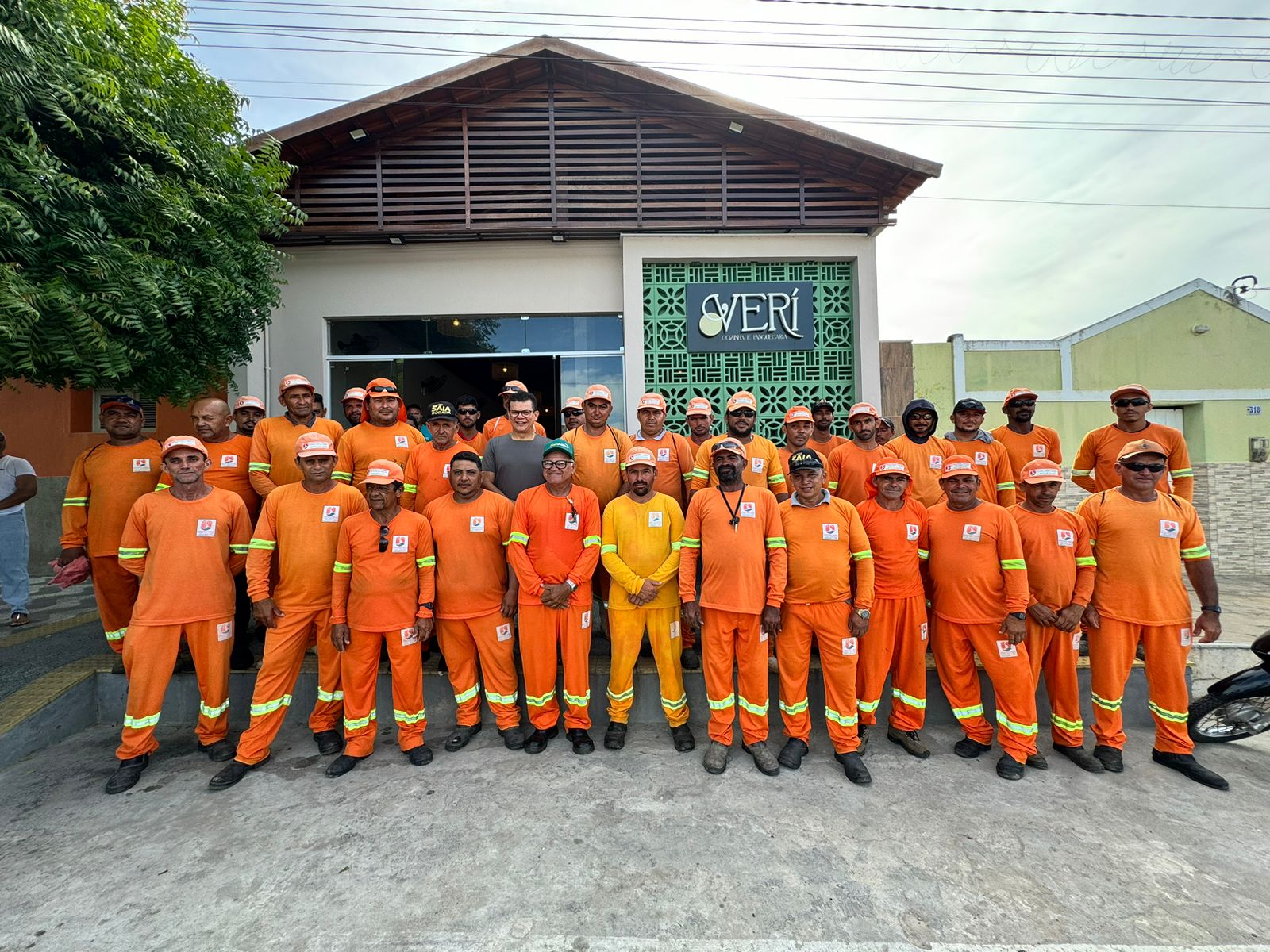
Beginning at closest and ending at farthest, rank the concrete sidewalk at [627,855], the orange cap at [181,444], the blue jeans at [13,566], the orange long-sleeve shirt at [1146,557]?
the concrete sidewalk at [627,855], the orange long-sleeve shirt at [1146,557], the orange cap at [181,444], the blue jeans at [13,566]

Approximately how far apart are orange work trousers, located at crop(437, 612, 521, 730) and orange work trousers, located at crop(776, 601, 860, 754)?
2.03 m

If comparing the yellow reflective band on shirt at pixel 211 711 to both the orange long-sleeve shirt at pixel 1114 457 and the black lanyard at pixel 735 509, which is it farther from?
the orange long-sleeve shirt at pixel 1114 457

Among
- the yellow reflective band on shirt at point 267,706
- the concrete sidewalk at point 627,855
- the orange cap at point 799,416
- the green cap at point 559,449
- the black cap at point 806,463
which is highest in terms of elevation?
the orange cap at point 799,416

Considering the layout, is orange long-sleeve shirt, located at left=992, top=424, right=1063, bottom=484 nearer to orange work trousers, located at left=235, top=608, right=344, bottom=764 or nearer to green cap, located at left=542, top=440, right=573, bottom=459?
green cap, located at left=542, top=440, right=573, bottom=459

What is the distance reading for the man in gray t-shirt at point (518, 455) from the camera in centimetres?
467

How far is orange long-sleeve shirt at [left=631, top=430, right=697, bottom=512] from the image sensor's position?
15.7ft

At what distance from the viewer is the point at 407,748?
152 inches

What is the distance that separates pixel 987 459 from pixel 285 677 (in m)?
6.03

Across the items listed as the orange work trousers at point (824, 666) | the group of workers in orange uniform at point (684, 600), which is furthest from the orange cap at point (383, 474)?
the orange work trousers at point (824, 666)

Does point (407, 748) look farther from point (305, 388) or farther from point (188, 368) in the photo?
point (188, 368)

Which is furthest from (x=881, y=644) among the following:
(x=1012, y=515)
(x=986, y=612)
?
(x=1012, y=515)

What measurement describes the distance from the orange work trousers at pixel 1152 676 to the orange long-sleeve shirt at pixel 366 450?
5.64 metres

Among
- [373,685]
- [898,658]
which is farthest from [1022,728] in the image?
[373,685]

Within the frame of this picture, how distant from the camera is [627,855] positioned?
9.36 ft
